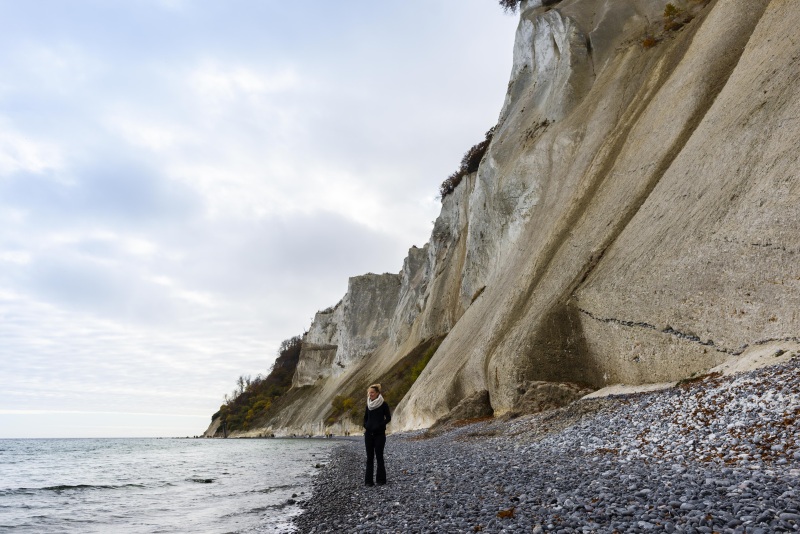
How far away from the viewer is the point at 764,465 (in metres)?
6.19

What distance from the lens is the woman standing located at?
1008 centimetres

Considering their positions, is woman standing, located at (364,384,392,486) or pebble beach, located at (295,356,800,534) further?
woman standing, located at (364,384,392,486)

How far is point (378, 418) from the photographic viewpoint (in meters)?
10.2

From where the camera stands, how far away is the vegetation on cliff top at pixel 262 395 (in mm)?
88250

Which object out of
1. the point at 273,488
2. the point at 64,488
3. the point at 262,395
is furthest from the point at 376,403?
the point at 262,395

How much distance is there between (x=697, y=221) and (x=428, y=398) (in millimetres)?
16685

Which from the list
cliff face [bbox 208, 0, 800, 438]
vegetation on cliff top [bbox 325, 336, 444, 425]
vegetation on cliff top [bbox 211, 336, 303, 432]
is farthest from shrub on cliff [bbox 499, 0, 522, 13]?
vegetation on cliff top [bbox 211, 336, 303, 432]

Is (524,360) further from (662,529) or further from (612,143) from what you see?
(662,529)

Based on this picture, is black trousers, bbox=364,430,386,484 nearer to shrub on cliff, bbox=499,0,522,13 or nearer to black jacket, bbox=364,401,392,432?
black jacket, bbox=364,401,392,432

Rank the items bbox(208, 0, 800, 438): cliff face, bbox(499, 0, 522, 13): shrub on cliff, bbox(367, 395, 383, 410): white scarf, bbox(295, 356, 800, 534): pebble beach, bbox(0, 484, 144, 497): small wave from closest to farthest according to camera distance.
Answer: bbox(295, 356, 800, 534): pebble beach, bbox(367, 395, 383, 410): white scarf, bbox(208, 0, 800, 438): cliff face, bbox(0, 484, 144, 497): small wave, bbox(499, 0, 522, 13): shrub on cliff

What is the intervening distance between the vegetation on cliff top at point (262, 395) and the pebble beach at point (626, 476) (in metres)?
81.1

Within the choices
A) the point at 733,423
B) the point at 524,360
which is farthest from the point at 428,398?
the point at 733,423

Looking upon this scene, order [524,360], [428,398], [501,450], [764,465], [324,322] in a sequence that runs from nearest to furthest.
Answer: [764,465] → [501,450] → [524,360] → [428,398] → [324,322]

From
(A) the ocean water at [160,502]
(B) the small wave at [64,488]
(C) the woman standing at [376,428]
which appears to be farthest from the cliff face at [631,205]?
(B) the small wave at [64,488]
